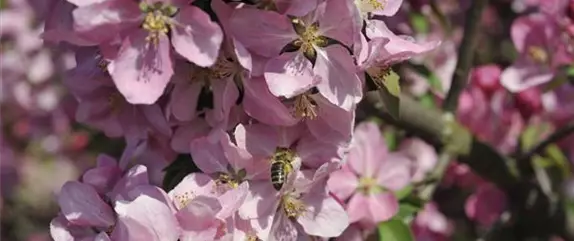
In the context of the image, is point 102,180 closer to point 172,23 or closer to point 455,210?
point 172,23

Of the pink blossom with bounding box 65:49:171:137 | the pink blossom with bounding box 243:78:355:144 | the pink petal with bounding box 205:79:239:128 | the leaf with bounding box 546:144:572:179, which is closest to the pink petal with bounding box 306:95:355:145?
the pink blossom with bounding box 243:78:355:144

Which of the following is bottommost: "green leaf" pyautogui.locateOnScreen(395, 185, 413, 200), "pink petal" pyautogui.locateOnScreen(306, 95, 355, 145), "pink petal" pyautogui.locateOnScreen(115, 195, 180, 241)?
"green leaf" pyautogui.locateOnScreen(395, 185, 413, 200)

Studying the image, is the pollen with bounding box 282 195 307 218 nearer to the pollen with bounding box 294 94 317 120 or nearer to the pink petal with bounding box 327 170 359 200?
the pollen with bounding box 294 94 317 120

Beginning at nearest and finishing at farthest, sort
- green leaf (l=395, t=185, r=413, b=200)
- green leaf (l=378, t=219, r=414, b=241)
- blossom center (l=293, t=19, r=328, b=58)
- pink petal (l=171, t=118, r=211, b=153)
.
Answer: blossom center (l=293, t=19, r=328, b=58), pink petal (l=171, t=118, r=211, b=153), green leaf (l=378, t=219, r=414, b=241), green leaf (l=395, t=185, r=413, b=200)

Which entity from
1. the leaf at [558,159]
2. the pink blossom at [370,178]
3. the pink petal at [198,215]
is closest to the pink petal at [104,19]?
the pink petal at [198,215]

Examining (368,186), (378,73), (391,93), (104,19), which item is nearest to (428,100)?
(368,186)

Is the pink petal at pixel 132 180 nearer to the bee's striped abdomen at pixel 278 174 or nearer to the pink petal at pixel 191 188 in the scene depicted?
the pink petal at pixel 191 188
